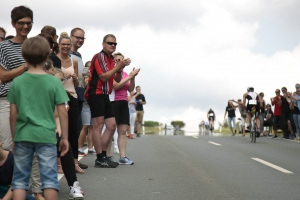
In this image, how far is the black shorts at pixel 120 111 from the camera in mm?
12119

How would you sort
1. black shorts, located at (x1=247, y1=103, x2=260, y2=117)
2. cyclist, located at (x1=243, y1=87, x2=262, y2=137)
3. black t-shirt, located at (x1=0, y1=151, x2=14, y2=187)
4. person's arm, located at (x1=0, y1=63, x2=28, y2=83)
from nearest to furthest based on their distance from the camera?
1. black t-shirt, located at (x1=0, y1=151, x2=14, y2=187)
2. person's arm, located at (x1=0, y1=63, x2=28, y2=83)
3. black shorts, located at (x1=247, y1=103, x2=260, y2=117)
4. cyclist, located at (x1=243, y1=87, x2=262, y2=137)

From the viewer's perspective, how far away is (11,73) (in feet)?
22.5

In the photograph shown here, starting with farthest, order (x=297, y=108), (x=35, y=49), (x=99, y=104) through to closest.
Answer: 1. (x=297, y=108)
2. (x=99, y=104)
3. (x=35, y=49)

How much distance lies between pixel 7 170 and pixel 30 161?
3.00 feet

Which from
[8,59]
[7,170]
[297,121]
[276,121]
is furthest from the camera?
[276,121]

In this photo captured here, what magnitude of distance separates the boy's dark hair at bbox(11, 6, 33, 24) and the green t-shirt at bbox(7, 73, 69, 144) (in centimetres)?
154

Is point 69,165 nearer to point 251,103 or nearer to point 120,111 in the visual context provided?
point 120,111

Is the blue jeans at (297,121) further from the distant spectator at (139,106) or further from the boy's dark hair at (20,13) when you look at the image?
the boy's dark hair at (20,13)

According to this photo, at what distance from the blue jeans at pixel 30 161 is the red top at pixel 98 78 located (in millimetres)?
5259

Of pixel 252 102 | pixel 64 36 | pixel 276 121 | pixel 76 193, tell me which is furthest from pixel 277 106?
pixel 76 193

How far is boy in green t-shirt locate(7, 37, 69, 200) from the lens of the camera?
554cm

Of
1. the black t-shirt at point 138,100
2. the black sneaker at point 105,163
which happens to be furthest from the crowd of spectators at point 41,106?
the black t-shirt at point 138,100

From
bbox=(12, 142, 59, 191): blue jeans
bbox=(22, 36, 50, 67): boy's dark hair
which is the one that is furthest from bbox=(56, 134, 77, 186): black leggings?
bbox=(22, 36, 50, 67): boy's dark hair

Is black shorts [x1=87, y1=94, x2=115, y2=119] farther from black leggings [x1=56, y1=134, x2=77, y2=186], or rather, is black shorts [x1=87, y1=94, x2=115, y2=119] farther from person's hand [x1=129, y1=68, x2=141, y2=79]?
black leggings [x1=56, y1=134, x2=77, y2=186]
